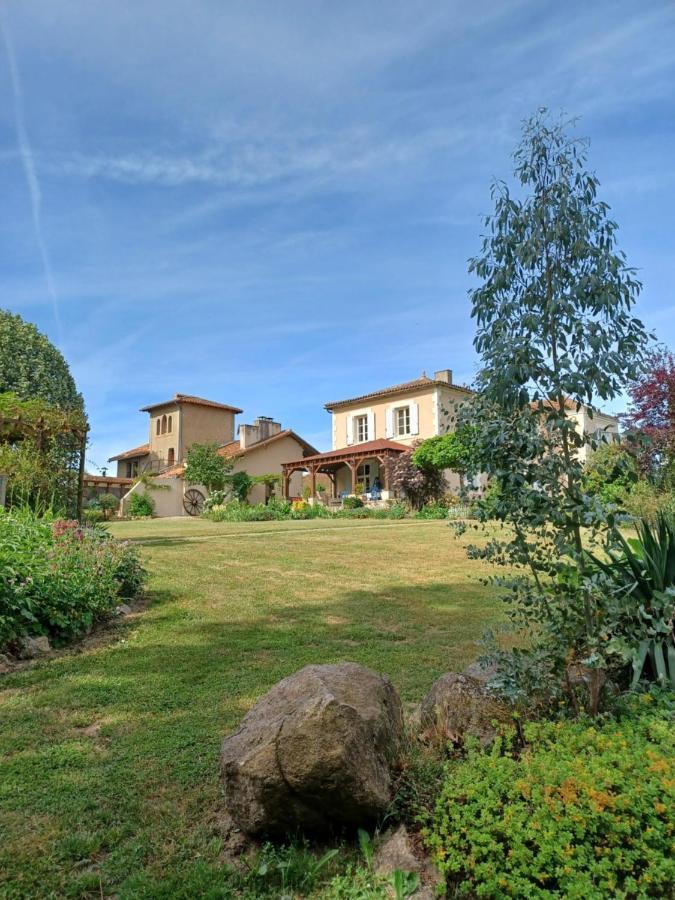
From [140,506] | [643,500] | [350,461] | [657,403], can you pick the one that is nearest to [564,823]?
[643,500]

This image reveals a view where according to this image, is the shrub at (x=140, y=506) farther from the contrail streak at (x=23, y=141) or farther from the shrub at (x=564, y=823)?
the shrub at (x=564, y=823)

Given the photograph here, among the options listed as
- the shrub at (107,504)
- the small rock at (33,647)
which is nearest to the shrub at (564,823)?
the small rock at (33,647)

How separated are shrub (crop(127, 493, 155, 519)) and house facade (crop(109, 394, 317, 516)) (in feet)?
1.36

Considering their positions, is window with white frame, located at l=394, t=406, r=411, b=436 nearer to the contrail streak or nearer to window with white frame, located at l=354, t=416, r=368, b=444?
window with white frame, located at l=354, t=416, r=368, b=444

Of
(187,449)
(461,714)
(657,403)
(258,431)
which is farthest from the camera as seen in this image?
(258,431)

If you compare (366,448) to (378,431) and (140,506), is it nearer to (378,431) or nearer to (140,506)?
(378,431)

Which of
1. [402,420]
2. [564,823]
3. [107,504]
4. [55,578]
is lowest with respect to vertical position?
[564,823]

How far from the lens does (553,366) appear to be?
9.82 feet

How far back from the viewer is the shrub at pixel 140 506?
29.5 meters

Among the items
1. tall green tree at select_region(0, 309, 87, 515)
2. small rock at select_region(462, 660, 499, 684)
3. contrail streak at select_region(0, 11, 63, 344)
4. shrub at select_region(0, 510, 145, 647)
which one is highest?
contrail streak at select_region(0, 11, 63, 344)

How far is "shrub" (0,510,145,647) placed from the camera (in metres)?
5.08

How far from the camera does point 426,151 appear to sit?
841 cm

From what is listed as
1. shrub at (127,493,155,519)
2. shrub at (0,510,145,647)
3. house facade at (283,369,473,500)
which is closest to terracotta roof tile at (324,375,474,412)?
house facade at (283,369,473,500)

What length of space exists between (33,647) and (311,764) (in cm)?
375
